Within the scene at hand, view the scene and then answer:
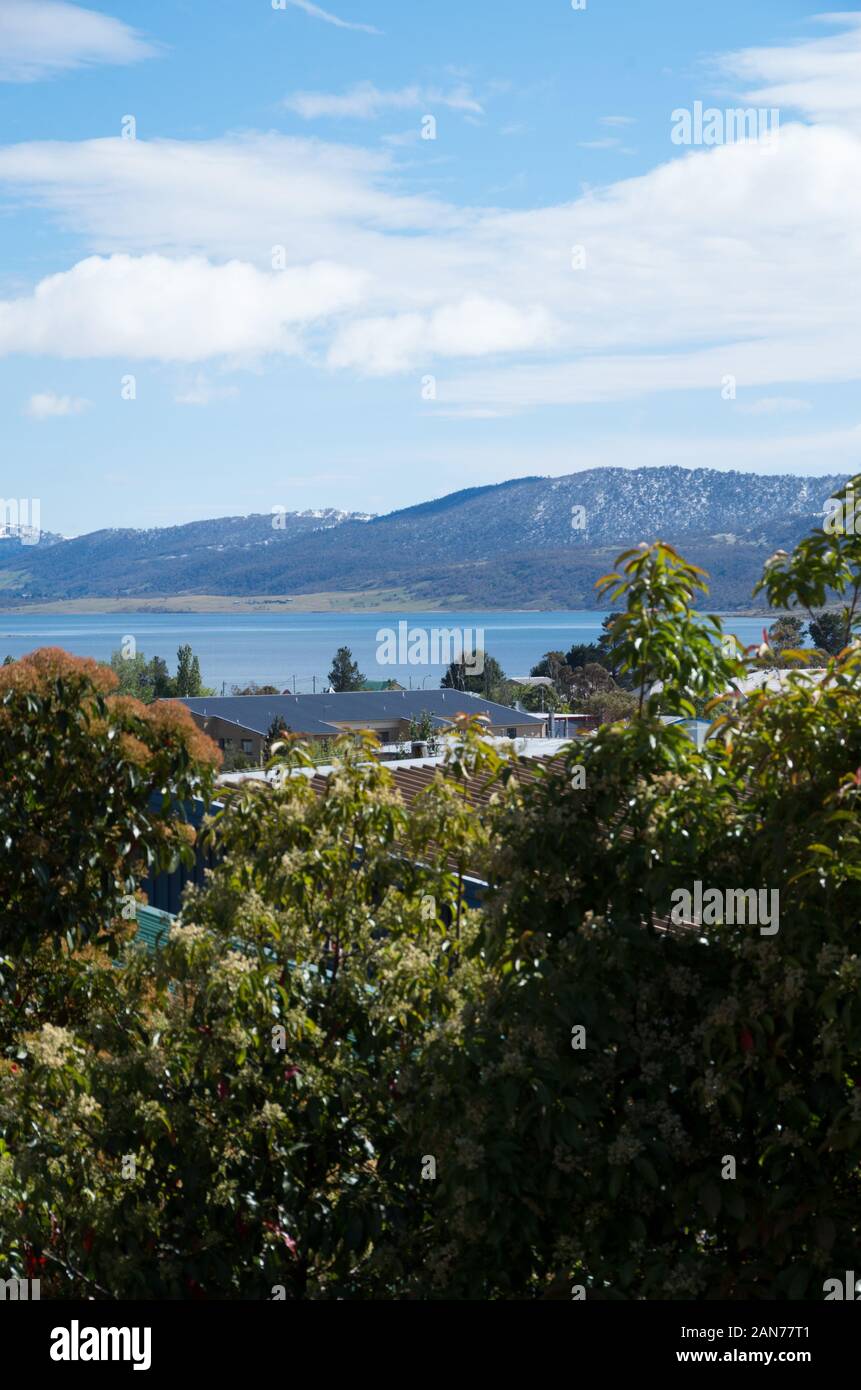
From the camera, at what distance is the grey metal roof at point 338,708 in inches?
3706

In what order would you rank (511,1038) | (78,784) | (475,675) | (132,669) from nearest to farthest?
(511,1038)
(78,784)
(132,669)
(475,675)

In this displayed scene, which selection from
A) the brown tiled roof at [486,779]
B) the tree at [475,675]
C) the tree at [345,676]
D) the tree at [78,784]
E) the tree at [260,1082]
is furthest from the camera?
A: the tree at [345,676]

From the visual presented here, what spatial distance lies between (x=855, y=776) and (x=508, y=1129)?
1534mm

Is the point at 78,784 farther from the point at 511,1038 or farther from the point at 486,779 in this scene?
the point at 511,1038

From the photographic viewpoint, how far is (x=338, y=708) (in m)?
100

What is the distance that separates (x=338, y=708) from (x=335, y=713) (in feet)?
5.06

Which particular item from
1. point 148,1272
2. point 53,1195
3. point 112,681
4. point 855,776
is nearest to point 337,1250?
point 148,1272

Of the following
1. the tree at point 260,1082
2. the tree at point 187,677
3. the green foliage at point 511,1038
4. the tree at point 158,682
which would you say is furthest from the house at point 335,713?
the green foliage at point 511,1038

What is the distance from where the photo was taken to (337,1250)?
5.34 metres

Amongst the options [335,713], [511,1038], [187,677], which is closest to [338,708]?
[335,713]

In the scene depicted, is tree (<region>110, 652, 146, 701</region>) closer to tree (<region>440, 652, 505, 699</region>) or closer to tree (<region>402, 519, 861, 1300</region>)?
tree (<region>440, 652, 505, 699</region>)

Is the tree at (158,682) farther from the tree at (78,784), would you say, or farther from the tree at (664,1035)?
the tree at (664,1035)

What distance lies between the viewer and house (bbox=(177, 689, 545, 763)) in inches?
3585
